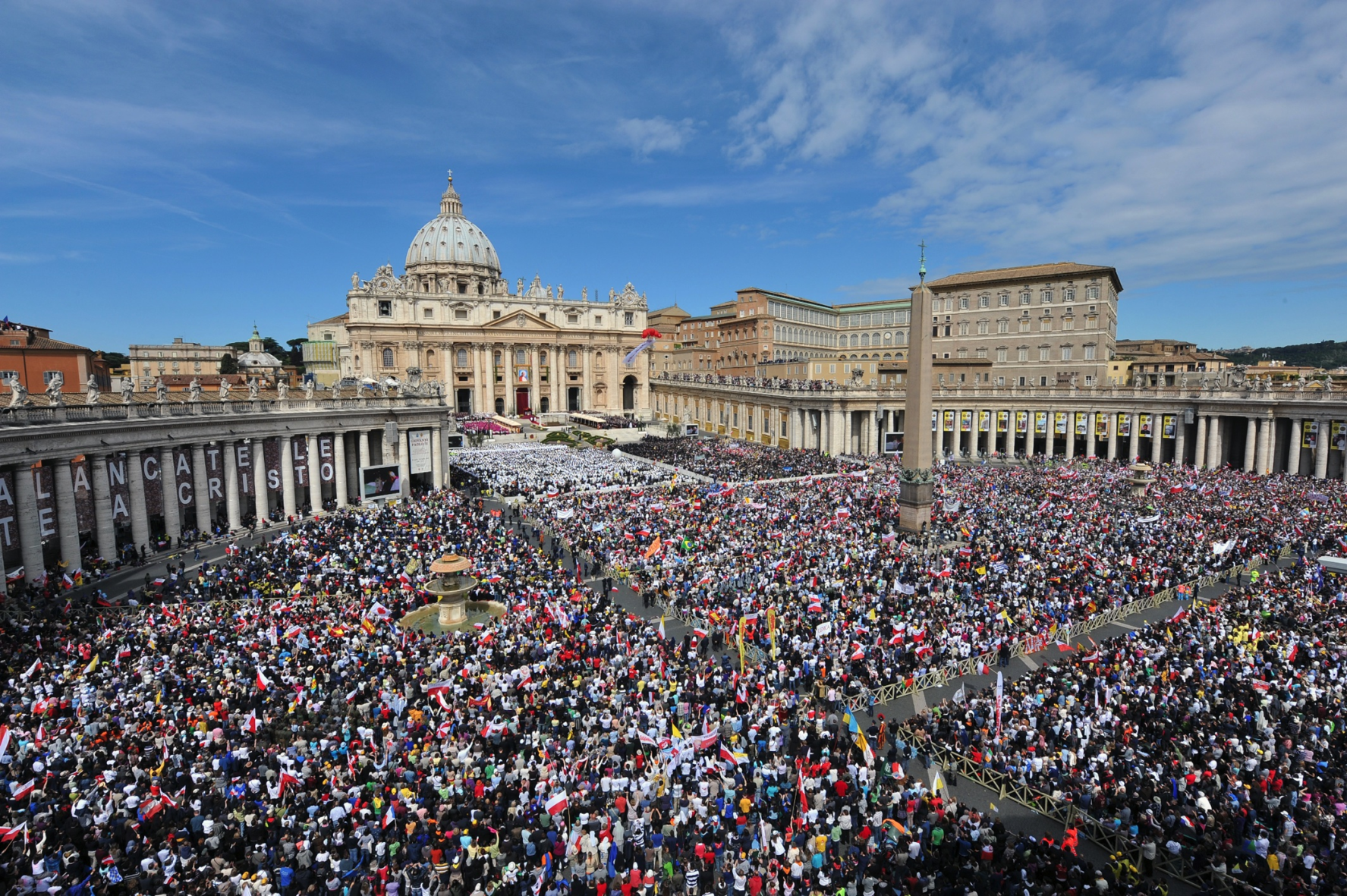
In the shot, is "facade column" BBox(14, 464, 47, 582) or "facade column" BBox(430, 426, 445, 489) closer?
"facade column" BBox(14, 464, 47, 582)

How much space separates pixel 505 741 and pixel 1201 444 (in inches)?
2553

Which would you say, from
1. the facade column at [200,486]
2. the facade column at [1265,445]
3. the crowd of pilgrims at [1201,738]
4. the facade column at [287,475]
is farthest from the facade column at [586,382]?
the crowd of pilgrims at [1201,738]

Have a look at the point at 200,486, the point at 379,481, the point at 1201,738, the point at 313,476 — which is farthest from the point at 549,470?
the point at 1201,738

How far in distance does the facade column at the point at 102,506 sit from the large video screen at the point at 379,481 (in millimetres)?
12733

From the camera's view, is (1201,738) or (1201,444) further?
(1201,444)

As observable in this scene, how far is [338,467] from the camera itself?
44.2 m

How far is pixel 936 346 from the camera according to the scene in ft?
277

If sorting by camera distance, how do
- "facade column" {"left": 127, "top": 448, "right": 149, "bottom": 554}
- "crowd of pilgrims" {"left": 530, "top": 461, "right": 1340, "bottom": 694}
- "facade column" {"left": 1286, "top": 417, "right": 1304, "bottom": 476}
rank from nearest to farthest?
"crowd of pilgrims" {"left": 530, "top": 461, "right": 1340, "bottom": 694}, "facade column" {"left": 127, "top": 448, "right": 149, "bottom": 554}, "facade column" {"left": 1286, "top": 417, "right": 1304, "bottom": 476}

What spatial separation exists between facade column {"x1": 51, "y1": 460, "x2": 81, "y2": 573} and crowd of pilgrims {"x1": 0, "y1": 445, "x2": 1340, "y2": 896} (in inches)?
311

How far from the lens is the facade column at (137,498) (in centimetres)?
3312

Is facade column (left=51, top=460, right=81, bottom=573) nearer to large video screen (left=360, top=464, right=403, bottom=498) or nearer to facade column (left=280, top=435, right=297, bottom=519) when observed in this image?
facade column (left=280, top=435, right=297, bottom=519)

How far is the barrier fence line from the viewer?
1228 cm

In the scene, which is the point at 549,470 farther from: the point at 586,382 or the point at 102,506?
the point at 586,382

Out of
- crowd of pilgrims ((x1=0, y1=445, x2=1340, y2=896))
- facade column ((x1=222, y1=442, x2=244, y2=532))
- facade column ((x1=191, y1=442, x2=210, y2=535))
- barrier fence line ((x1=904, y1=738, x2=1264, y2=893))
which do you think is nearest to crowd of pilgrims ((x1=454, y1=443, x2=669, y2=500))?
facade column ((x1=222, y1=442, x2=244, y2=532))
